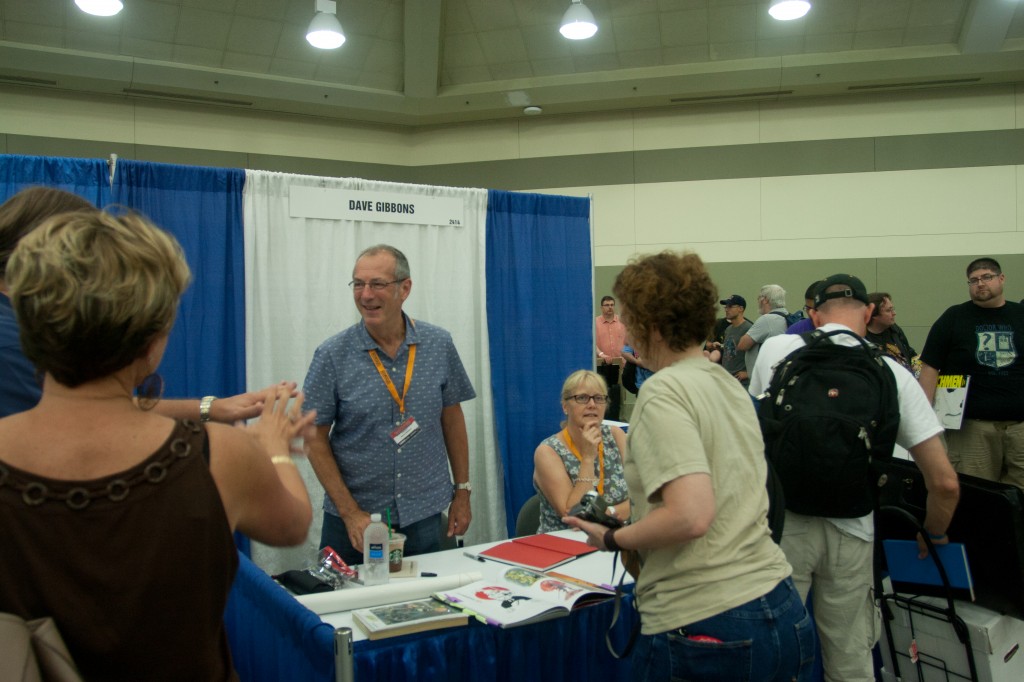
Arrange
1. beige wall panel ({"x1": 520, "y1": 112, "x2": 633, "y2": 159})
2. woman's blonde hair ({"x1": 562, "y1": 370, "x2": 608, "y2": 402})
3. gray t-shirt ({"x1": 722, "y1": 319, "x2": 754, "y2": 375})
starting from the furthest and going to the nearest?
beige wall panel ({"x1": 520, "y1": 112, "x2": 633, "y2": 159})
gray t-shirt ({"x1": 722, "y1": 319, "x2": 754, "y2": 375})
woman's blonde hair ({"x1": 562, "y1": 370, "x2": 608, "y2": 402})

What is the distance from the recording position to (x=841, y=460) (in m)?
2.22

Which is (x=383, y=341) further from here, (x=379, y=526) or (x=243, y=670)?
(x=243, y=670)

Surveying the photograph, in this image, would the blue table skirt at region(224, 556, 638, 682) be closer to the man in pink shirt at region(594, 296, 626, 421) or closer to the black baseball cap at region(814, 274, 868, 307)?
the black baseball cap at region(814, 274, 868, 307)

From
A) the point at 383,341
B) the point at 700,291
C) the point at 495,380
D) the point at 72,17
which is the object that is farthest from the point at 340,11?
the point at 700,291

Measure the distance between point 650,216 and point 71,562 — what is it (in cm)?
760

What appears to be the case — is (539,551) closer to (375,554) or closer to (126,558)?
(375,554)

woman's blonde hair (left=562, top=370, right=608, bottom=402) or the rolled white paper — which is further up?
woman's blonde hair (left=562, top=370, right=608, bottom=402)

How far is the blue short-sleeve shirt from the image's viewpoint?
2719 mm

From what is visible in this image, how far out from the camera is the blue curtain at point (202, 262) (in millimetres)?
3336

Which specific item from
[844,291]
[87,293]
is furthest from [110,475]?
[844,291]

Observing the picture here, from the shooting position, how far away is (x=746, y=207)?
7.90m

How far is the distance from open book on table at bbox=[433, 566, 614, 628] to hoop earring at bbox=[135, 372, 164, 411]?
3.98 ft

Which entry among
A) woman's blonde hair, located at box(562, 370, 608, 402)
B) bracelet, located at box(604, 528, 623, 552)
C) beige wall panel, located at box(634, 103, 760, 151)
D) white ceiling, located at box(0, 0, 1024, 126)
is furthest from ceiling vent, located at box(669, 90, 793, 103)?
bracelet, located at box(604, 528, 623, 552)

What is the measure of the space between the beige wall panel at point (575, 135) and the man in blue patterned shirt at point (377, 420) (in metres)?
5.78
